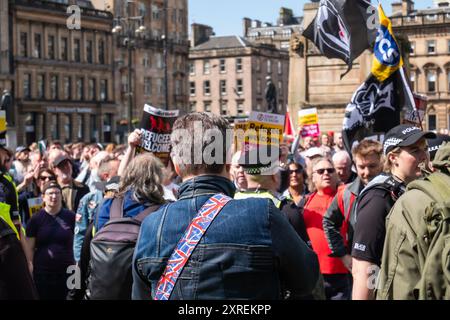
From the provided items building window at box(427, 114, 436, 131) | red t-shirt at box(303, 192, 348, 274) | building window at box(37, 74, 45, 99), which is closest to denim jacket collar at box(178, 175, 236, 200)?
red t-shirt at box(303, 192, 348, 274)

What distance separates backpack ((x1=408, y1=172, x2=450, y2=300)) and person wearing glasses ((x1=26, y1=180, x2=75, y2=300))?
5.09 meters

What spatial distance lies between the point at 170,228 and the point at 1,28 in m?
71.8

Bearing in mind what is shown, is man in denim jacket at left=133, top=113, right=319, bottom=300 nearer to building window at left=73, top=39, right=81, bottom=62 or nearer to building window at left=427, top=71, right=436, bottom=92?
building window at left=73, top=39, right=81, bottom=62

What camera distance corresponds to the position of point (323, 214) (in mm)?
8406

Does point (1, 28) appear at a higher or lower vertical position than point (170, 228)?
higher

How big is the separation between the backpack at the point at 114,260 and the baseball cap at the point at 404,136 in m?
1.78

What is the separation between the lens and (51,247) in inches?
349

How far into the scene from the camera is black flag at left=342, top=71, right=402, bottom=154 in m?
10.5

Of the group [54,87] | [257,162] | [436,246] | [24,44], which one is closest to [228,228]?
[436,246]

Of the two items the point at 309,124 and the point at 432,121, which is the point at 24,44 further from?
the point at 309,124

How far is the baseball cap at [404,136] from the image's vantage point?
580cm

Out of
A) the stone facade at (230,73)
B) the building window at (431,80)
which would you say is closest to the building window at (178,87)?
the stone facade at (230,73)
